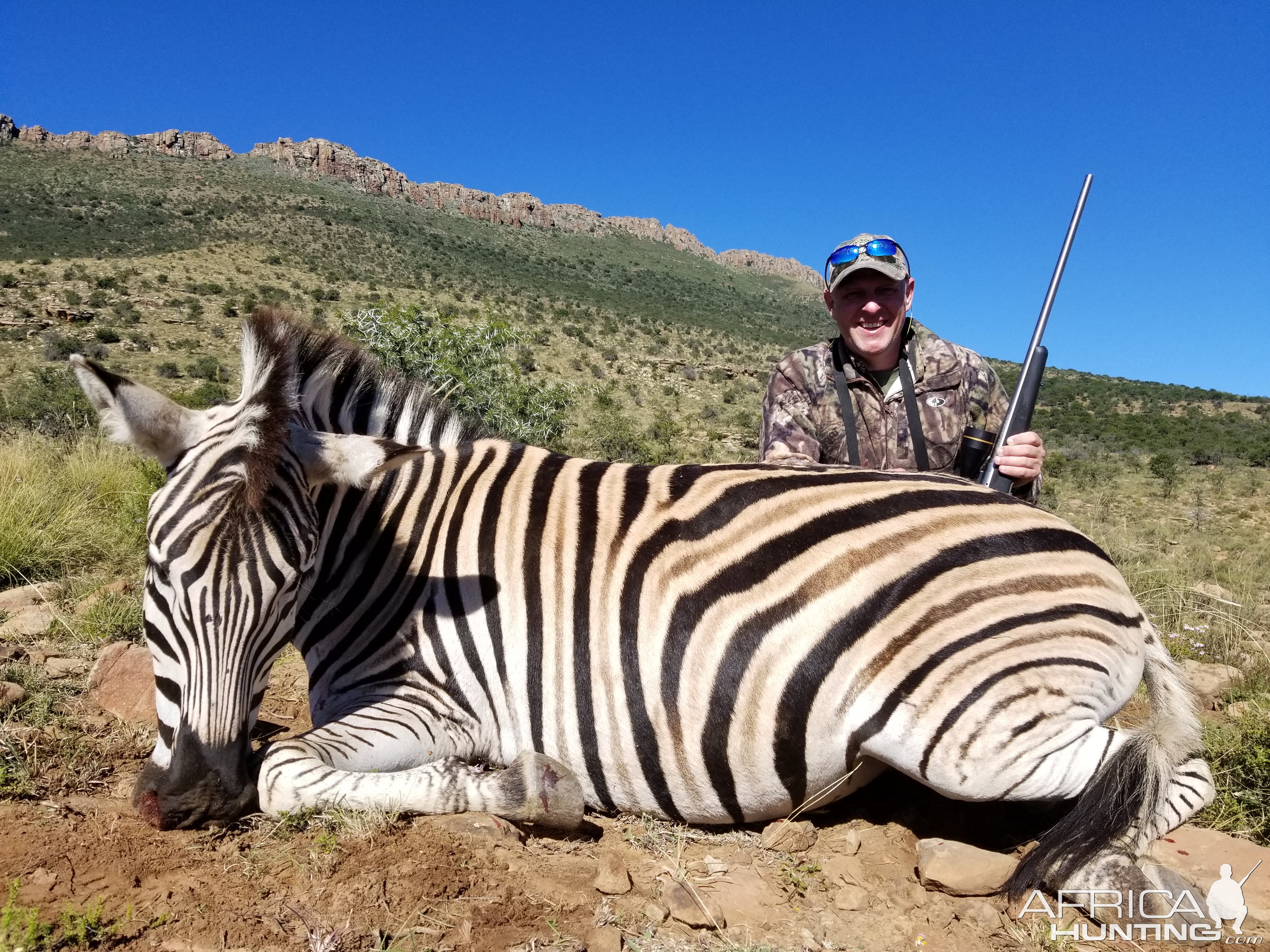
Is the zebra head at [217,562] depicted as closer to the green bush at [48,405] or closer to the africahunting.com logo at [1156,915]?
the africahunting.com logo at [1156,915]

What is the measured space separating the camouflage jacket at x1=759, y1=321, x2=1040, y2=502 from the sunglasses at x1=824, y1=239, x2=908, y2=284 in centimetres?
54

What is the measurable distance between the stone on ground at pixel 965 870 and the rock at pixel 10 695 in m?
3.65

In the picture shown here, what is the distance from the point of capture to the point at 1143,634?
253cm

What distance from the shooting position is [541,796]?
2.44 m

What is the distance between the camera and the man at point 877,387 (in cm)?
409

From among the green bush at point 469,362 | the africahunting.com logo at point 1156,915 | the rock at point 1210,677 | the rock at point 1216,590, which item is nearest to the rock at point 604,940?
the africahunting.com logo at point 1156,915

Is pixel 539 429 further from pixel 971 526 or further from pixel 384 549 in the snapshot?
pixel 971 526

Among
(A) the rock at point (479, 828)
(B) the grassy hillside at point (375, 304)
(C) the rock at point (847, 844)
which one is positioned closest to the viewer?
(A) the rock at point (479, 828)

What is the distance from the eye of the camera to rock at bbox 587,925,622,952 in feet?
6.46

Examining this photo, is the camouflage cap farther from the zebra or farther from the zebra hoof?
the zebra hoof

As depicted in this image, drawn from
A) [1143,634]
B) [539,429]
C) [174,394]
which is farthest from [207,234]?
[1143,634]

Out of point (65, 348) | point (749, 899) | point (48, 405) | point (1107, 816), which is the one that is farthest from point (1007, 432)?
point (65, 348)

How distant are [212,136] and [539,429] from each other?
93421mm

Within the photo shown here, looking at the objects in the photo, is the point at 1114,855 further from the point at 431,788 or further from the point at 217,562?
the point at 217,562
